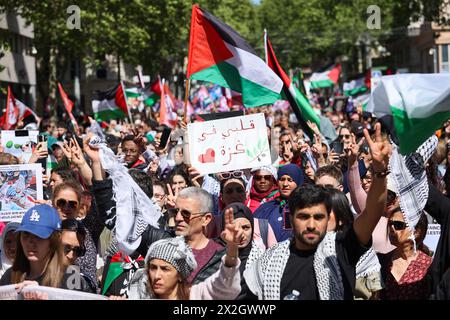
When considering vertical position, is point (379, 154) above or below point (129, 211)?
above

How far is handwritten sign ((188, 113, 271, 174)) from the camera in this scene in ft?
28.2

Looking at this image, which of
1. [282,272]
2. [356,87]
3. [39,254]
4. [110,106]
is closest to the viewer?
[282,272]

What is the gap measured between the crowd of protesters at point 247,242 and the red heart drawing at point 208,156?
23 centimetres

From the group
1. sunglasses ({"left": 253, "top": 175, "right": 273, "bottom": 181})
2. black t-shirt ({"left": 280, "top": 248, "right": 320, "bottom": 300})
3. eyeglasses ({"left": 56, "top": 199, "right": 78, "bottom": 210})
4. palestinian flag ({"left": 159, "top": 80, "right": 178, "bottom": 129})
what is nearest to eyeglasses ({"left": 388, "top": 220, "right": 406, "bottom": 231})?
black t-shirt ({"left": 280, "top": 248, "right": 320, "bottom": 300})

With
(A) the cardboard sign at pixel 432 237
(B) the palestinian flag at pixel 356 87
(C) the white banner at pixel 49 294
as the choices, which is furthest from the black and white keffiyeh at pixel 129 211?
(B) the palestinian flag at pixel 356 87

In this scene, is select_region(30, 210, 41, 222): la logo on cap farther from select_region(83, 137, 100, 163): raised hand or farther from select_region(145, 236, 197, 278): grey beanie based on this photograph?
select_region(83, 137, 100, 163): raised hand

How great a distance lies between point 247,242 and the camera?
6.42m

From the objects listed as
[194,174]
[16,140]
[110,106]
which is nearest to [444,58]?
[110,106]

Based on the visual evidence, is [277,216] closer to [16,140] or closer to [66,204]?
[66,204]

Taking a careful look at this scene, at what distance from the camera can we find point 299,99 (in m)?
11.8

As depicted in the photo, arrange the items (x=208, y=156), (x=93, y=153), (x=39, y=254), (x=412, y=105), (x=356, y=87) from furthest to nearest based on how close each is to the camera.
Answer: (x=356, y=87), (x=208, y=156), (x=93, y=153), (x=412, y=105), (x=39, y=254)

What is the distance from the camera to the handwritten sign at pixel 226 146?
338 inches

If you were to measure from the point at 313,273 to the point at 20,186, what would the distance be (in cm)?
361

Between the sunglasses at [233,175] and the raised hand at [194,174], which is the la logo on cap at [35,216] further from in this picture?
the sunglasses at [233,175]
